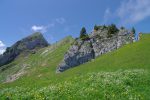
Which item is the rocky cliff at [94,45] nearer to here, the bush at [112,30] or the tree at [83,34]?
the bush at [112,30]

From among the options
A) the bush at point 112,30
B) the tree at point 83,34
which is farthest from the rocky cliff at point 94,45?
the tree at point 83,34

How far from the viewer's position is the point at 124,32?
10331 cm

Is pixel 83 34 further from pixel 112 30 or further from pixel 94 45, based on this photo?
pixel 112 30

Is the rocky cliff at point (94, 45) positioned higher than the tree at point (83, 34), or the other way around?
the tree at point (83, 34)

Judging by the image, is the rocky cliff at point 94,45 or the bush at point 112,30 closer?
the rocky cliff at point 94,45

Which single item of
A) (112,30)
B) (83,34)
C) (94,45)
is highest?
(83,34)

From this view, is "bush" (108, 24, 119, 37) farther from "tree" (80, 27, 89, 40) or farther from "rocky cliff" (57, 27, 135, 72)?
"tree" (80, 27, 89, 40)

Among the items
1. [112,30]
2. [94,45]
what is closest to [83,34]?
[94,45]

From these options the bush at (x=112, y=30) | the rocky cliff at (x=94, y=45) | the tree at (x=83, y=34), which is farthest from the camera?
the tree at (x=83, y=34)

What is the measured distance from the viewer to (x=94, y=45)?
107m

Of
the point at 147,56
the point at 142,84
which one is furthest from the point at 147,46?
the point at 142,84

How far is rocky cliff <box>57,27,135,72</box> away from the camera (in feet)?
334

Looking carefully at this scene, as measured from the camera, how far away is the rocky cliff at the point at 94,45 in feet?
334

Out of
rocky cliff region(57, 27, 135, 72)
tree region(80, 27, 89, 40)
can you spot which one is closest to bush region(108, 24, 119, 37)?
rocky cliff region(57, 27, 135, 72)
